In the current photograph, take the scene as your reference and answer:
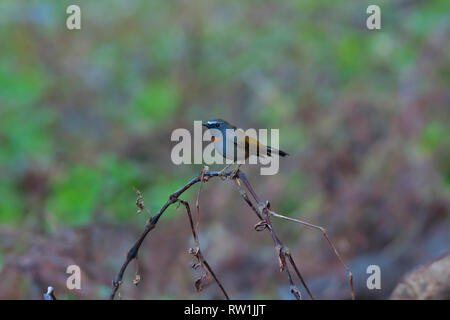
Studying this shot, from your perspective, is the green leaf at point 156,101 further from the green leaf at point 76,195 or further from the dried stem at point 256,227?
the dried stem at point 256,227

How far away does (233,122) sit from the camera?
25.7 ft

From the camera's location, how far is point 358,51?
313 inches

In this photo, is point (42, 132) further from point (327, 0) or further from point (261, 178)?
point (327, 0)

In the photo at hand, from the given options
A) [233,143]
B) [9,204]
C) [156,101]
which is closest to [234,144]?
[233,143]

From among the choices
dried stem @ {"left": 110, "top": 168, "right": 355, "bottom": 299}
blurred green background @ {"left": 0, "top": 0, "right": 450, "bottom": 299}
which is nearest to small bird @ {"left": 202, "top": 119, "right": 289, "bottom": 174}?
dried stem @ {"left": 110, "top": 168, "right": 355, "bottom": 299}

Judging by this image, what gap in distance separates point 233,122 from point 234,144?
5.48m

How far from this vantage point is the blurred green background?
183 inches

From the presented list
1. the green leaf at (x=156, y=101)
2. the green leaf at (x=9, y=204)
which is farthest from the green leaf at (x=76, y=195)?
the green leaf at (x=156, y=101)

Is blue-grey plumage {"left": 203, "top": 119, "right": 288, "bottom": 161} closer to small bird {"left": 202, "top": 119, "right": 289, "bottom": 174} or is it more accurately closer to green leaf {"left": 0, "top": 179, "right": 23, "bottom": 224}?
small bird {"left": 202, "top": 119, "right": 289, "bottom": 174}

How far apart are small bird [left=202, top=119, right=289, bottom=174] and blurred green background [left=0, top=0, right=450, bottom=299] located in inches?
61.2

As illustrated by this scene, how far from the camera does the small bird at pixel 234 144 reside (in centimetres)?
233

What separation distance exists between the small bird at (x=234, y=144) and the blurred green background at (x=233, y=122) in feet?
5.10

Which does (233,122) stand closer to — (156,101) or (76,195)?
(156,101)
